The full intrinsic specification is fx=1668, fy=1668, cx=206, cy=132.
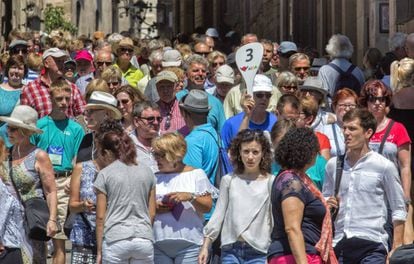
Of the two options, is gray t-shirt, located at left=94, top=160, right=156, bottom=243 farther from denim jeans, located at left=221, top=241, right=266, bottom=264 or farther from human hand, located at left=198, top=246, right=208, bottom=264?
denim jeans, located at left=221, top=241, right=266, bottom=264

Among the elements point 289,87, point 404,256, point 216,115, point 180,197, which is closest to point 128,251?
point 180,197

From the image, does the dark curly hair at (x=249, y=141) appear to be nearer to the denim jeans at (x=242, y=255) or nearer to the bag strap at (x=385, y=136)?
the denim jeans at (x=242, y=255)

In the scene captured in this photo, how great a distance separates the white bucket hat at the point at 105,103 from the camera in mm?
13367

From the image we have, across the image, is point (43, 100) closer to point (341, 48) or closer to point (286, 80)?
point (286, 80)

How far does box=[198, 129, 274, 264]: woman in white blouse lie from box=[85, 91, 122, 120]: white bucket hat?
215 cm

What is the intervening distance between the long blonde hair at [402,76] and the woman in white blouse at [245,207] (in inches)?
93.3

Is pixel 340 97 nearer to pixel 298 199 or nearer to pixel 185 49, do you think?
pixel 298 199

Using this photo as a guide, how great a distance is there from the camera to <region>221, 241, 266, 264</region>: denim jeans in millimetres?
11172

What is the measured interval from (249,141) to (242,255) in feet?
2.57

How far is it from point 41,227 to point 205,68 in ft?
16.7

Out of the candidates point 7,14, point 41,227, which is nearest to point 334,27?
point 41,227

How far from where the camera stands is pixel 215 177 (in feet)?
42.0

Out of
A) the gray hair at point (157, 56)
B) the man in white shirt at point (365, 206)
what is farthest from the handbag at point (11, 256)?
the gray hair at point (157, 56)

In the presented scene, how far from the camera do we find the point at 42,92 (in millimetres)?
15883
